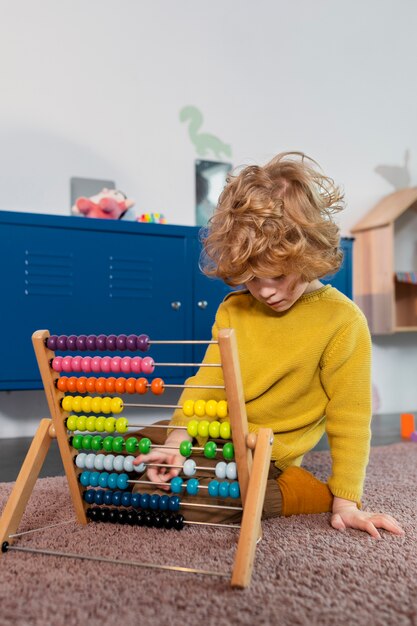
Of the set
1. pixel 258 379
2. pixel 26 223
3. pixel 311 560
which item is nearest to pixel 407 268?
pixel 26 223

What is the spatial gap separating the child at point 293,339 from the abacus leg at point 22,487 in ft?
0.51

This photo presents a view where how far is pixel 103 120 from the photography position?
232 cm

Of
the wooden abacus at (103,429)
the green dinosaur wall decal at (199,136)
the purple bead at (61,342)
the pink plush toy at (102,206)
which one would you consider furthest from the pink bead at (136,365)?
the green dinosaur wall decal at (199,136)

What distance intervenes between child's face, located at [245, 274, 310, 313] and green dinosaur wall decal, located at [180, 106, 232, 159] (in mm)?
1505

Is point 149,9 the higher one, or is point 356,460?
point 149,9

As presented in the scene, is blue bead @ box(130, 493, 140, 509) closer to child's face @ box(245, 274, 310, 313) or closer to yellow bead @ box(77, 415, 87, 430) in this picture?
yellow bead @ box(77, 415, 87, 430)

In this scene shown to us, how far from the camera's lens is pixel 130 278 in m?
2.03

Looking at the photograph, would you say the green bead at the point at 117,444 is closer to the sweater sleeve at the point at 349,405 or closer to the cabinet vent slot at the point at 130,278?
the sweater sleeve at the point at 349,405

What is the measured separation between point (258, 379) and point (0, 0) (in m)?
1.72

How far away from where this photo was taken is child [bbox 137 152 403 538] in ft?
3.38

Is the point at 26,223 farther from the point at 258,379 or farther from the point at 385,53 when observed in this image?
the point at 385,53

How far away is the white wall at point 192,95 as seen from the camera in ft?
7.26

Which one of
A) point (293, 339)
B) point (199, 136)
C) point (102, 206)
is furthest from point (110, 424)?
point (199, 136)

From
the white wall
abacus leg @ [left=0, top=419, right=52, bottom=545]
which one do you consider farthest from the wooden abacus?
the white wall
